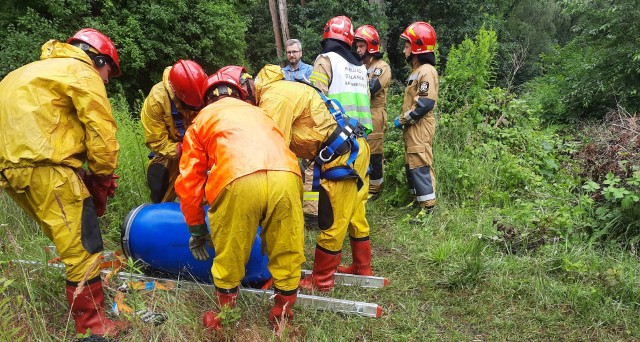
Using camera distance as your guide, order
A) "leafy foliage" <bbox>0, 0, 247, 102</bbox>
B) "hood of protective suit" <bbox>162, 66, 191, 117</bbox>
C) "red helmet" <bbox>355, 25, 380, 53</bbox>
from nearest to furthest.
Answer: "hood of protective suit" <bbox>162, 66, 191, 117</bbox>, "red helmet" <bbox>355, 25, 380, 53</bbox>, "leafy foliage" <bbox>0, 0, 247, 102</bbox>

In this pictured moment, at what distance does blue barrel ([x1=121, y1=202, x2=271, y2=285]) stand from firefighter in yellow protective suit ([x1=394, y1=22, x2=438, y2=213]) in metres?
2.22

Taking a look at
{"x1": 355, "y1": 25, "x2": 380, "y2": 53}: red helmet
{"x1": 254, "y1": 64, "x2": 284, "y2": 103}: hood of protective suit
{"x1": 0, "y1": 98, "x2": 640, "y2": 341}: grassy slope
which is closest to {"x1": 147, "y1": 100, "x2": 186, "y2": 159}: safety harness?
{"x1": 254, "y1": 64, "x2": 284, "y2": 103}: hood of protective suit

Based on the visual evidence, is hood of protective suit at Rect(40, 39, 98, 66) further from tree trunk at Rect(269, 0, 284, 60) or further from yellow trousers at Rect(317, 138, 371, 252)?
tree trunk at Rect(269, 0, 284, 60)

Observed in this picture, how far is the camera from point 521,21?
60.6 ft

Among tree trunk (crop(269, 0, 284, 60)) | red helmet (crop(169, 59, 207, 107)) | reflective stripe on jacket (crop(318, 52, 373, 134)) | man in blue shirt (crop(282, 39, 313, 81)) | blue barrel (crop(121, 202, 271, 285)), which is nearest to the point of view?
blue barrel (crop(121, 202, 271, 285))

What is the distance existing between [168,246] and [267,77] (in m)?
1.50

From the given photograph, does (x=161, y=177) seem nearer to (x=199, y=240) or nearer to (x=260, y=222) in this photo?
(x=199, y=240)

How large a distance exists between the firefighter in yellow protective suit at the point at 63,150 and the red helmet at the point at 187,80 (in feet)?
2.76

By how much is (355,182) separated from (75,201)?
1.88 m

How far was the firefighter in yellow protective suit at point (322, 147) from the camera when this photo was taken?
9.93ft

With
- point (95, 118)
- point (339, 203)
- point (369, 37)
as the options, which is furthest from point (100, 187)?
point (369, 37)

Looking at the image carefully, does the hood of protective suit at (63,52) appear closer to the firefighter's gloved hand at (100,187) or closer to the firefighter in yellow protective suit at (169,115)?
the firefighter's gloved hand at (100,187)

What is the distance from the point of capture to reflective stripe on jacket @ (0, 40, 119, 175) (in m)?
2.61

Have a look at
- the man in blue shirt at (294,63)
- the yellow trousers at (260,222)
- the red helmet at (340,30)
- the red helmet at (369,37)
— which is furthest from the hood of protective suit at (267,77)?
the man in blue shirt at (294,63)
